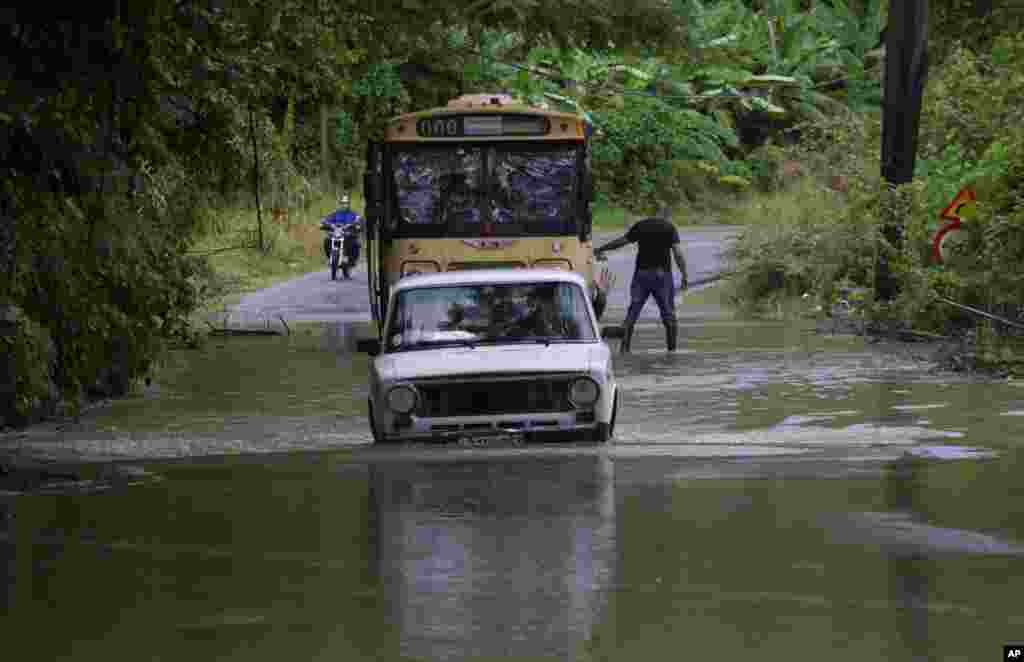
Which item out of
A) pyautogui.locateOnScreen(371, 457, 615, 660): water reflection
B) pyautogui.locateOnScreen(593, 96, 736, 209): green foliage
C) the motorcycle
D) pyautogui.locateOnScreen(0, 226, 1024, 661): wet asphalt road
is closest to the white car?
pyautogui.locateOnScreen(0, 226, 1024, 661): wet asphalt road

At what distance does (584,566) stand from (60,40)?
267 inches

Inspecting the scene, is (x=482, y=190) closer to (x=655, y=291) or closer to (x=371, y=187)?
(x=371, y=187)

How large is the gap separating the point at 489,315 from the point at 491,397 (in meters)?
1.32

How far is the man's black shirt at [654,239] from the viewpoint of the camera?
88.3 ft

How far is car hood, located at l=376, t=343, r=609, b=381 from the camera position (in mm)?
15398

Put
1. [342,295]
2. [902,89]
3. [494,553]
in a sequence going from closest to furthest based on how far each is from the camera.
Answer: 1. [494,553]
2. [902,89]
3. [342,295]

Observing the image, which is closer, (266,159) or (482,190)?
(266,159)

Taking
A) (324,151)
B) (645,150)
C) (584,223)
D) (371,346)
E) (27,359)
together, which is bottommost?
(645,150)

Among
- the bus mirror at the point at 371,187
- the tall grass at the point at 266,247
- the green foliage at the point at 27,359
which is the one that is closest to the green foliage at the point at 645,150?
the tall grass at the point at 266,247

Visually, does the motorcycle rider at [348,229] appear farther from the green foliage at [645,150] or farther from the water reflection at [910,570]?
the water reflection at [910,570]

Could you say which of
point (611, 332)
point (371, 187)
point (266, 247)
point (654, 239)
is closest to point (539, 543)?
point (611, 332)

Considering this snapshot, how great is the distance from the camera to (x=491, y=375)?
15.3 metres

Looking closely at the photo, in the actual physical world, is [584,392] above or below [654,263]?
above

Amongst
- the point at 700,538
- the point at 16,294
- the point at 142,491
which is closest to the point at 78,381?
the point at 16,294
